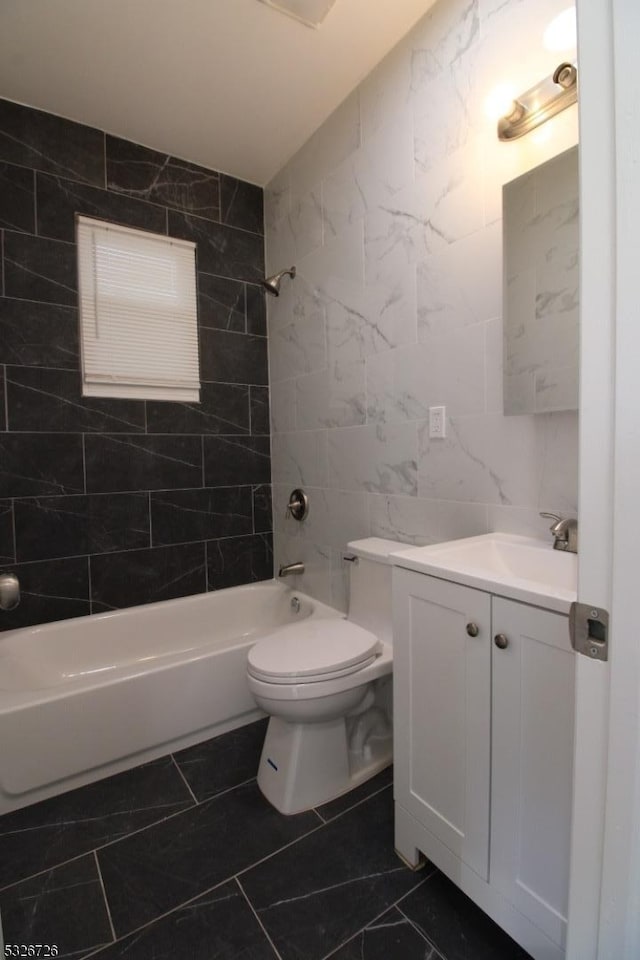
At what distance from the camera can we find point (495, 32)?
1331 millimetres

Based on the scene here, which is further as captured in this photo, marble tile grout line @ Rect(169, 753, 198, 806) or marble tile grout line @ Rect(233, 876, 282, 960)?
marble tile grout line @ Rect(169, 753, 198, 806)

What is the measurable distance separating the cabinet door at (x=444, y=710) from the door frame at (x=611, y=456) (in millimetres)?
485

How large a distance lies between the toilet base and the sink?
745mm

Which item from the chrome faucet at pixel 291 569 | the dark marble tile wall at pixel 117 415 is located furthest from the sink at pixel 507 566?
the dark marble tile wall at pixel 117 415

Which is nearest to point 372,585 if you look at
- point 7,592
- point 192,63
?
point 7,592

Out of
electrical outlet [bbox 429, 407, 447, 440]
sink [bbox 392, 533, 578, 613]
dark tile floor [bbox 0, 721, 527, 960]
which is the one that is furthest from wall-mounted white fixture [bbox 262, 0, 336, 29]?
dark tile floor [bbox 0, 721, 527, 960]

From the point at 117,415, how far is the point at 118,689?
1285 millimetres

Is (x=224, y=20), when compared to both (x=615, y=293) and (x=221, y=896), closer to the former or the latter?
(x=615, y=293)

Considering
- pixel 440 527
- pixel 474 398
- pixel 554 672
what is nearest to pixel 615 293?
pixel 554 672

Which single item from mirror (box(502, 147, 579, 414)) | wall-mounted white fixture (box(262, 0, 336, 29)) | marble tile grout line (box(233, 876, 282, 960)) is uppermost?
wall-mounted white fixture (box(262, 0, 336, 29))

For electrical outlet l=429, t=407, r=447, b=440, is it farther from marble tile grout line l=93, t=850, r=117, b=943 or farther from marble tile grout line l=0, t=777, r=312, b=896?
marble tile grout line l=93, t=850, r=117, b=943

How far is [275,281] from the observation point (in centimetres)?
242

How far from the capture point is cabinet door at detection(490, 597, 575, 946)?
0.85 m

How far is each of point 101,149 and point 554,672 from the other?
2.79m
